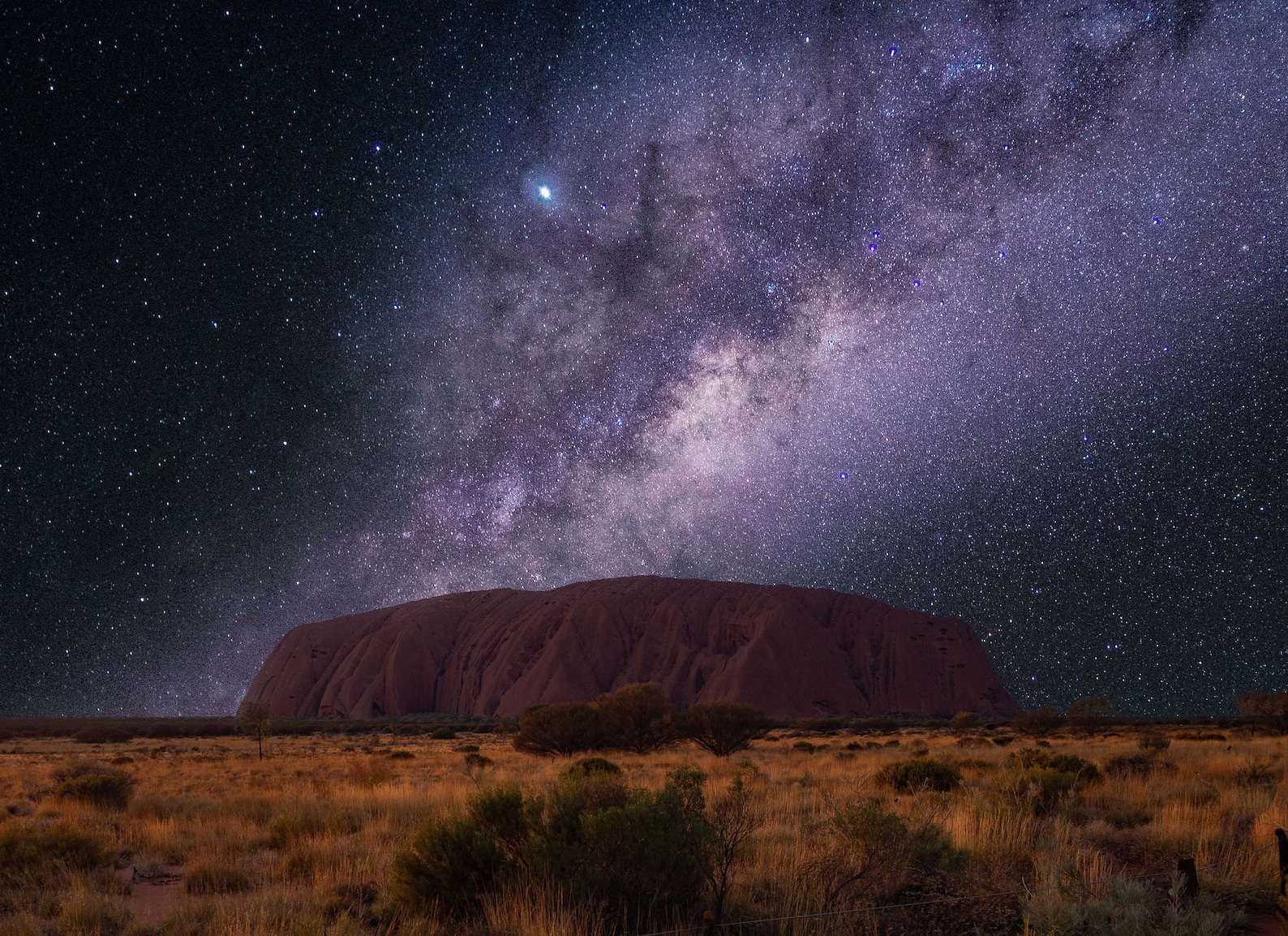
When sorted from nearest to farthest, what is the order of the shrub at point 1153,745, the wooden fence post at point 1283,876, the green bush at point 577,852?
1. the wooden fence post at point 1283,876
2. the green bush at point 577,852
3. the shrub at point 1153,745

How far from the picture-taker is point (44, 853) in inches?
316

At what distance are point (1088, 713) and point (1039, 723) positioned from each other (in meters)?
3.78

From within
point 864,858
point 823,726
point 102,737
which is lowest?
point 823,726

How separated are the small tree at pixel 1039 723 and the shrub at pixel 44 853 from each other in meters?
42.6

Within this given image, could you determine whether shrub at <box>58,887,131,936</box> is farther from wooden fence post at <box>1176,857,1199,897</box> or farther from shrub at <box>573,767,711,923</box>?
wooden fence post at <box>1176,857,1199,897</box>

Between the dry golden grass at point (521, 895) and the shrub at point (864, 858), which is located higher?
the shrub at point (864, 858)

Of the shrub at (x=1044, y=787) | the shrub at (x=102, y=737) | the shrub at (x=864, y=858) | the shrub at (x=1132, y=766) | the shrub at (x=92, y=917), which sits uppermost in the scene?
the shrub at (x=864, y=858)

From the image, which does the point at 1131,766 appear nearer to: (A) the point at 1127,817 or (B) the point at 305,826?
(A) the point at 1127,817

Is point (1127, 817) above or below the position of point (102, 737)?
above

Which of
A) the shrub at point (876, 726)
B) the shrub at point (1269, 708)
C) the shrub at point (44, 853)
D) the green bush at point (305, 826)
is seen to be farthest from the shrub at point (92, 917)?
the shrub at point (1269, 708)

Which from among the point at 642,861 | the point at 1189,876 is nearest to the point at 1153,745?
the point at 1189,876

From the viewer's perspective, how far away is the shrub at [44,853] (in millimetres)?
7590

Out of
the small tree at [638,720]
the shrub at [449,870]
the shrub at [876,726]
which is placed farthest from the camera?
the shrub at [876,726]

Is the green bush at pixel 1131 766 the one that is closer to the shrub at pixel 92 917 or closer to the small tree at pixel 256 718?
the shrub at pixel 92 917
